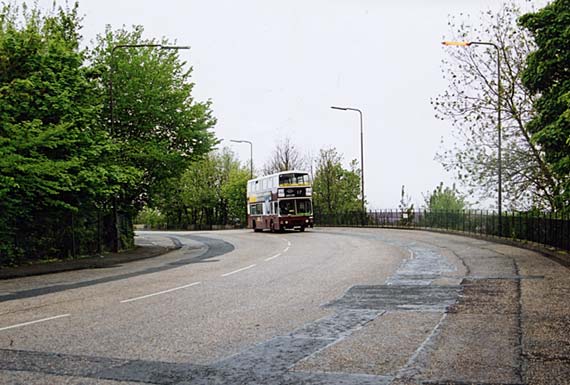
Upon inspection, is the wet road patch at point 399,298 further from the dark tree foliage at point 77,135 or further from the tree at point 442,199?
the tree at point 442,199

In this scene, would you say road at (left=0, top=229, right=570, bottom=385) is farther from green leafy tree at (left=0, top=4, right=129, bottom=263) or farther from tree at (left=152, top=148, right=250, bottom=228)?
tree at (left=152, top=148, right=250, bottom=228)

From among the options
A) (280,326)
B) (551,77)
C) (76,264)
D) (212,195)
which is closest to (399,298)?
(280,326)

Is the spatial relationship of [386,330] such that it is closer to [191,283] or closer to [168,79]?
[191,283]

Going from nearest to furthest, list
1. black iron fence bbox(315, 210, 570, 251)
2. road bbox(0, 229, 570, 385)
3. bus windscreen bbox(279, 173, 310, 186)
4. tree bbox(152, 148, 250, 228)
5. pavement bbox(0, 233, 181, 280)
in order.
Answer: road bbox(0, 229, 570, 385)
pavement bbox(0, 233, 181, 280)
black iron fence bbox(315, 210, 570, 251)
bus windscreen bbox(279, 173, 310, 186)
tree bbox(152, 148, 250, 228)

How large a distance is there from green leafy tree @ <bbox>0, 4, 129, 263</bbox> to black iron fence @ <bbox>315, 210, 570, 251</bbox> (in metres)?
16.0

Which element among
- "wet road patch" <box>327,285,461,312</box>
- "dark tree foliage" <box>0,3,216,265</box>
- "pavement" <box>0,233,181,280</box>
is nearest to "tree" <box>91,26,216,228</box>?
"dark tree foliage" <box>0,3,216,265</box>

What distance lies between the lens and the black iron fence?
23.1m

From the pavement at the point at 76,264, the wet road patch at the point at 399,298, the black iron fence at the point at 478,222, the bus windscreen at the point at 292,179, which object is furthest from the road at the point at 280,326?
the bus windscreen at the point at 292,179

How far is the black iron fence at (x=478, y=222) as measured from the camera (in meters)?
23.1

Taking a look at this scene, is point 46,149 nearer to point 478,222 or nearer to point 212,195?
point 478,222

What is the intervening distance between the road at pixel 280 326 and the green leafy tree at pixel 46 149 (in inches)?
144

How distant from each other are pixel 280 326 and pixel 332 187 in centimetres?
6041

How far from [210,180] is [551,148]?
6820cm

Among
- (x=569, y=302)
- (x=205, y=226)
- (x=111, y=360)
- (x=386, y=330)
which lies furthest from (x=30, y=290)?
(x=205, y=226)
